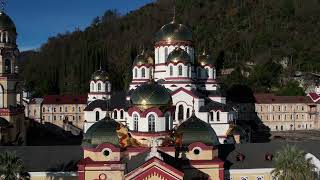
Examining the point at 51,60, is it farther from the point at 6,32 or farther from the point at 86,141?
the point at 86,141

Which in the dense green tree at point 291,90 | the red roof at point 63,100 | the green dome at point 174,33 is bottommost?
the red roof at point 63,100

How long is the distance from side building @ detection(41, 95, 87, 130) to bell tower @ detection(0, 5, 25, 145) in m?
22.8

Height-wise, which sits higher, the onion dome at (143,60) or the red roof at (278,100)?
the onion dome at (143,60)

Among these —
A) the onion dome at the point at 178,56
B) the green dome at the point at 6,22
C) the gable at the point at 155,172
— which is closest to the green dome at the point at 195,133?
the gable at the point at 155,172

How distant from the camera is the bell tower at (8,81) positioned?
37.5 meters

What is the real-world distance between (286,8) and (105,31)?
44.1 metres

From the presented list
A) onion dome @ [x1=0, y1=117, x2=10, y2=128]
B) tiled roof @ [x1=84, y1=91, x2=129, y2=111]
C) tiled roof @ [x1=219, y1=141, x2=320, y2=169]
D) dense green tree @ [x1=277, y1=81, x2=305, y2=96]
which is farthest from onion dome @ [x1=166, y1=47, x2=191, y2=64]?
dense green tree @ [x1=277, y1=81, x2=305, y2=96]

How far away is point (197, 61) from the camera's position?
4388cm

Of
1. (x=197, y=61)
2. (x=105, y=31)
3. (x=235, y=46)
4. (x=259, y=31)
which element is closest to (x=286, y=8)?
(x=259, y=31)

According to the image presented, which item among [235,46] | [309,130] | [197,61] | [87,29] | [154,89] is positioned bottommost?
[309,130]

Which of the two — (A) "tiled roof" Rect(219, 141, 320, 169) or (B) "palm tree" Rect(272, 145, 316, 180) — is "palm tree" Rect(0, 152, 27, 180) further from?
(B) "palm tree" Rect(272, 145, 316, 180)

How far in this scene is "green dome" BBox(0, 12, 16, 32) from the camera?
123 feet

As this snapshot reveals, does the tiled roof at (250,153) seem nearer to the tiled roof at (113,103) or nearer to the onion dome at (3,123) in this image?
the tiled roof at (113,103)

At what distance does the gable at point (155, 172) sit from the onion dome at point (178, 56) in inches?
646
